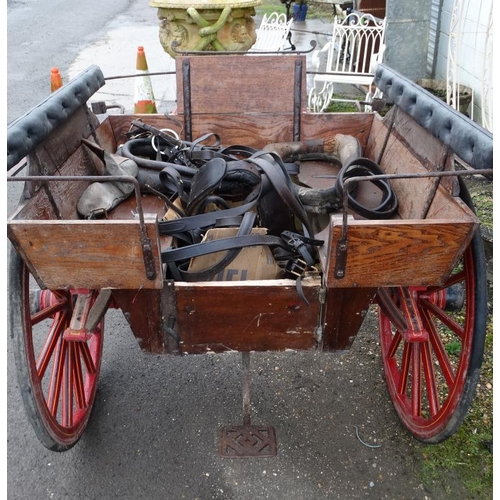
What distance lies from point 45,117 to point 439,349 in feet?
6.34

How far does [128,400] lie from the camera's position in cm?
267

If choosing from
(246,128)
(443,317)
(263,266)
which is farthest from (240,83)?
(443,317)

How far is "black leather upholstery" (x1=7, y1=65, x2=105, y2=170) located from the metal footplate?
1.21 m

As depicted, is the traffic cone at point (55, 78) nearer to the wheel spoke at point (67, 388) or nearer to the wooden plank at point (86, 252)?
the wheel spoke at point (67, 388)

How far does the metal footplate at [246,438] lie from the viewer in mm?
2295

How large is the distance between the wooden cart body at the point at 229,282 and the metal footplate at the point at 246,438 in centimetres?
36

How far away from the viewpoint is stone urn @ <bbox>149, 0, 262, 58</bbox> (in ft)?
14.4

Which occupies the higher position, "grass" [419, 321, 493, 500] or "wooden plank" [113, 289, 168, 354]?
"wooden plank" [113, 289, 168, 354]

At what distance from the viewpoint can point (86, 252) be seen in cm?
167

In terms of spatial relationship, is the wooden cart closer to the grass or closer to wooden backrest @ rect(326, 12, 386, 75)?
the grass

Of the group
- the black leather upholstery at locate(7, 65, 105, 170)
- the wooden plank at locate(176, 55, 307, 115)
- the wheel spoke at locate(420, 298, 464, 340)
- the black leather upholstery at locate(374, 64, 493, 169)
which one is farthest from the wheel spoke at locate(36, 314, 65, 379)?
the black leather upholstery at locate(374, 64, 493, 169)

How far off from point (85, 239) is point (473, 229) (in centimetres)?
123

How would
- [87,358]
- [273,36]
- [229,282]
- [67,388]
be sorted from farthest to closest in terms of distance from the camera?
[273,36], [87,358], [67,388], [229,282]

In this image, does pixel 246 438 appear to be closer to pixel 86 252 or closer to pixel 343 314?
pixel 343 314
